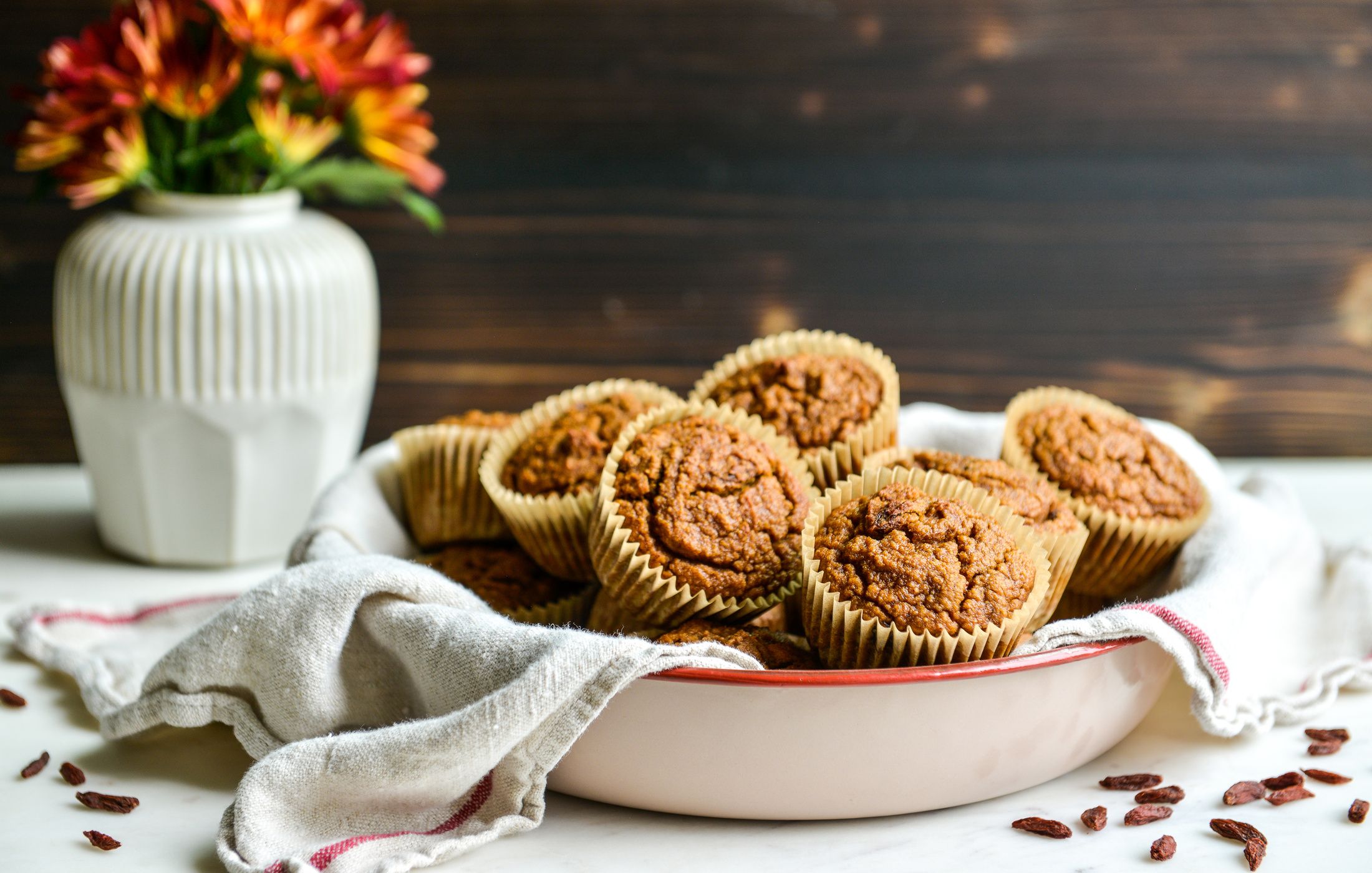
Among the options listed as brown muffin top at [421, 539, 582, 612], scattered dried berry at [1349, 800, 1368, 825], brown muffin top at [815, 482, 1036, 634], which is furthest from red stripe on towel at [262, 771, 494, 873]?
scattered dried berry at [1349, 800, 1368, 825]

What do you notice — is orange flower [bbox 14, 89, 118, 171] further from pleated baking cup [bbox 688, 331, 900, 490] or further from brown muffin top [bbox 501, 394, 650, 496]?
pleated baking cup [bbox 688, 331, 900, 490]

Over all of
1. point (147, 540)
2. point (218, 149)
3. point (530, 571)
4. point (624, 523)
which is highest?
point (218, 149)

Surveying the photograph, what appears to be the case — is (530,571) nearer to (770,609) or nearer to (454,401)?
(770,609)

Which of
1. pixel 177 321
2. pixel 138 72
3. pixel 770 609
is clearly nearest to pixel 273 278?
pixel 177 321

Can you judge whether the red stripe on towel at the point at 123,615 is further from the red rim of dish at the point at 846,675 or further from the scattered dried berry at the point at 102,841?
the red rim of dish at the point at 846,675

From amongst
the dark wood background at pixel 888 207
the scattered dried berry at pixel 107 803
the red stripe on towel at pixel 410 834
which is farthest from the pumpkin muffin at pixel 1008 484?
the dark wood background at pixel 888 207

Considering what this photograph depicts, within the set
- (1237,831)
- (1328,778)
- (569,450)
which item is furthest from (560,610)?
(1328,778)

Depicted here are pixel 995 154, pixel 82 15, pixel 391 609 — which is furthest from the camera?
pixel 995 154
